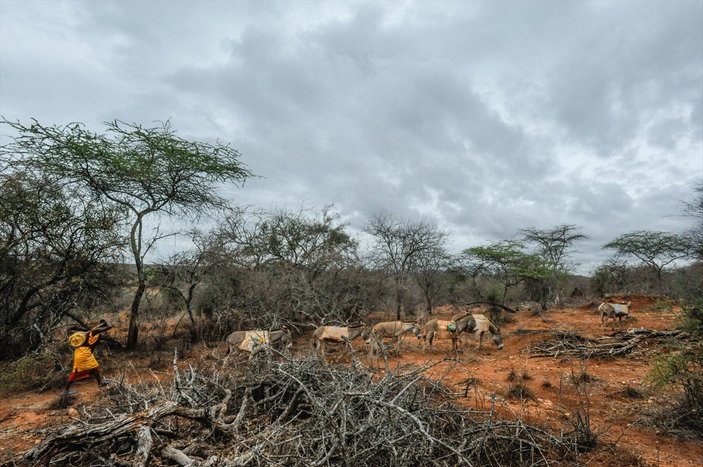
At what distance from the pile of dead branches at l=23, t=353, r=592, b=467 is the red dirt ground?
0.48 metres

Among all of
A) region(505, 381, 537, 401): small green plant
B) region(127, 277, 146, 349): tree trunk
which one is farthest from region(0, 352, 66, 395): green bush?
region(505, 381, 537, 401): small green plant

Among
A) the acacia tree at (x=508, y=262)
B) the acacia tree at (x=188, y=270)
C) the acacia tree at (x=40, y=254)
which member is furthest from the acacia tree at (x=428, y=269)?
the acacia tree at (x=40, y=254)

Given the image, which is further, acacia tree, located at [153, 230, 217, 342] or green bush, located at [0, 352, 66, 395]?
acacia tree, located at [153, 230, 217, 342]

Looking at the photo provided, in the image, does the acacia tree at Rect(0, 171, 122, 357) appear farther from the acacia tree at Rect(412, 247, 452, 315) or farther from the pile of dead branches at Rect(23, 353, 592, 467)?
the acacia tree at Rect(412, 247, 452, 315)

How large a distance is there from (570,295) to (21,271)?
32.4m

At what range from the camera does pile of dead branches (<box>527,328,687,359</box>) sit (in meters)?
9.47

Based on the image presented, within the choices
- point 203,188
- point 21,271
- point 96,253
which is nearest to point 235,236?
point 203,188

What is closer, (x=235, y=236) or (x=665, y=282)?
(x=235, y=236)

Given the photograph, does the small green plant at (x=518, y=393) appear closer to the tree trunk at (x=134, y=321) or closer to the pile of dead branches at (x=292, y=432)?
the pile of dead branches at (x=292, y=432)

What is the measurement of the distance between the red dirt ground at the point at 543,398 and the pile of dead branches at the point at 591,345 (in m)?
0.21

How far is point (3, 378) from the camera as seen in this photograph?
20.8 ft

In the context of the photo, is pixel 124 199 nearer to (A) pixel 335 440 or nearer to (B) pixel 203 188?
(B) pixel 203 188

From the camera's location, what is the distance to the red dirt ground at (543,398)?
4.23 meters

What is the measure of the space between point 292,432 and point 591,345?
32.6 feet
